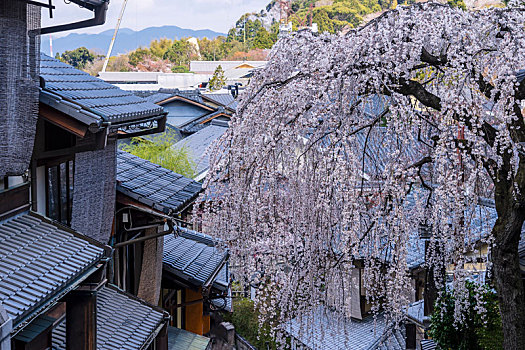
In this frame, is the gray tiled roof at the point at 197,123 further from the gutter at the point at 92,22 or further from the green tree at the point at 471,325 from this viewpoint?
the gutter at the point at 92,22

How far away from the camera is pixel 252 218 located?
17.4ft

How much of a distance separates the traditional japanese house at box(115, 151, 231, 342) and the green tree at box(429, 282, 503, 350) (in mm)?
3248

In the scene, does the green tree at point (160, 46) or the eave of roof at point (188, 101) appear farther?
the green tree at point (160, 46)

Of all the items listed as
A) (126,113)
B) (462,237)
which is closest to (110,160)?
(126,113)

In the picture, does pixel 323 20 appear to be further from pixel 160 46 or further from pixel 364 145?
pixel 364 145

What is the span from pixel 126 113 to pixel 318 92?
1804 mm

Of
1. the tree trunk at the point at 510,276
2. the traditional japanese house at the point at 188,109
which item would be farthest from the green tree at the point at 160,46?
the tree trunk at the point at 510,276

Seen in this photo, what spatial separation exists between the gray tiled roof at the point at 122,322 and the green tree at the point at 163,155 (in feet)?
28.7

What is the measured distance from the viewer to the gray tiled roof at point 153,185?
241 inches

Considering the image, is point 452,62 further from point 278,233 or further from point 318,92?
point 278,233

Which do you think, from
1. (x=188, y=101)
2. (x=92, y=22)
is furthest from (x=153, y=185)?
(x=188, y=101)

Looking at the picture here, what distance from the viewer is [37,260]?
358cm

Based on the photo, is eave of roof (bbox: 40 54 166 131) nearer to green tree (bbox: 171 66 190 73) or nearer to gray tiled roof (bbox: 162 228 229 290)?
gray tiled roof (bbox: 162 228 229 290)

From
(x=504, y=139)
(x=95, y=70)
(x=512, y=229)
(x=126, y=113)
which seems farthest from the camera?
(x=95, y=70)
